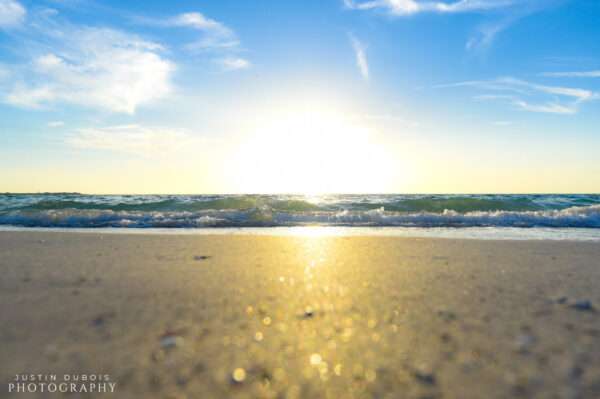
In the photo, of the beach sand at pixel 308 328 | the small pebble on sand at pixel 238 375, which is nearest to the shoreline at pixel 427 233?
the beach sand at pixel 308 328

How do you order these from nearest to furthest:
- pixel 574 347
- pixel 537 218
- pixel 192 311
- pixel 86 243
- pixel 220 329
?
pixel 574 347 → pixel 220 329 → pixel 192 311 → pixel 86 243 → pixel 537 218

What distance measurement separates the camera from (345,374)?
1.48 meters

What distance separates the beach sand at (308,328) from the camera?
4.69ft

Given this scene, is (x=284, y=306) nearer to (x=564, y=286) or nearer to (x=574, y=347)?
(x=574, y=347)

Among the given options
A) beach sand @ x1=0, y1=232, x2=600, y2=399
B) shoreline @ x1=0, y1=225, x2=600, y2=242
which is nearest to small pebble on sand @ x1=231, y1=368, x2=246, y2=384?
beach sand @ x1=0, y1=232, x2=600, y2=399

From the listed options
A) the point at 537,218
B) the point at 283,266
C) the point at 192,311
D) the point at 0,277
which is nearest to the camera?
the point at 192,311

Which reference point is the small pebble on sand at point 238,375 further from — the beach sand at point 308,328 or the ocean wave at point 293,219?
the ocean wave at point 293,219

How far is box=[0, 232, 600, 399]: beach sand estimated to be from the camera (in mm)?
1430

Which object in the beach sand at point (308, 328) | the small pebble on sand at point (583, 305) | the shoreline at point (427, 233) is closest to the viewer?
the beach sand at point (308, 328)

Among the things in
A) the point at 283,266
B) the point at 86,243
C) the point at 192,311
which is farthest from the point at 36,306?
the point at 86,243

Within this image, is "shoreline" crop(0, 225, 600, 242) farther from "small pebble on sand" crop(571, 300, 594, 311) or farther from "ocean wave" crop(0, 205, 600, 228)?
"small pebble on sand" crop(571, 300, 594, 311)

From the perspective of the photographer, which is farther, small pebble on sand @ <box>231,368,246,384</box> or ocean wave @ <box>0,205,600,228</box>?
ocean wave @ <box>0,205,600,228</box>

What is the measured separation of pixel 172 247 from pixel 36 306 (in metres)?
2.92

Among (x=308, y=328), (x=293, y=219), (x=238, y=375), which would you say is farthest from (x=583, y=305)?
(x=293, y=219)
